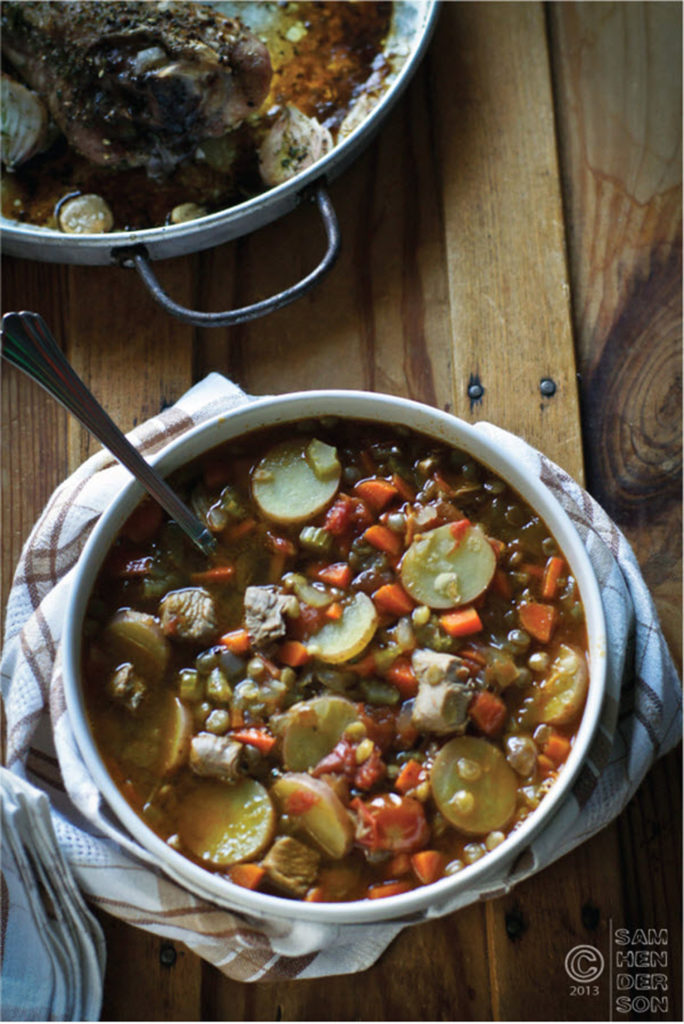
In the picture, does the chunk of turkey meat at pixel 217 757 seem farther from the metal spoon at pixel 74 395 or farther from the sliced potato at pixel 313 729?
the metal spoon at pixel 74 395

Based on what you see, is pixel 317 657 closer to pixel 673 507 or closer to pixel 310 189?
pixel 673 507

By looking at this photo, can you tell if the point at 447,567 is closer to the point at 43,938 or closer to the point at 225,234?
→ the point at 225,234

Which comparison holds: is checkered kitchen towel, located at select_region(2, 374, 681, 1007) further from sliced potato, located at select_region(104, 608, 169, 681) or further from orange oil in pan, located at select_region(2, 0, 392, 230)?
orange oil in pan, located at select_region(2, 0, 392, 230)

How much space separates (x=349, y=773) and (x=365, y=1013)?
0.64m

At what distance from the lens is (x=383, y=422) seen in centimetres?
237

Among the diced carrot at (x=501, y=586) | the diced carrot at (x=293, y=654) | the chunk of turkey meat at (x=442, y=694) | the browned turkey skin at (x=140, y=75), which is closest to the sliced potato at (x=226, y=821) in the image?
the diced carrot at (x=293, y=654)

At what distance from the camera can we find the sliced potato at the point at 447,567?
2223mm

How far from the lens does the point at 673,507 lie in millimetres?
2658

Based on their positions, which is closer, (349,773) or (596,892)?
(349,773)

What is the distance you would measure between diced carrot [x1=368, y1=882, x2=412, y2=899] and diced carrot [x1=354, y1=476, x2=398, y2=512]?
2.55 feet

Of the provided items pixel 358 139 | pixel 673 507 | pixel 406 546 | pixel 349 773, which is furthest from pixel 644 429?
pixel 349 773

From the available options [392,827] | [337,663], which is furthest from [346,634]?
[392,827]

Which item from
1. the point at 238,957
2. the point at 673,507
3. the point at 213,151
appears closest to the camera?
the point at 238,957

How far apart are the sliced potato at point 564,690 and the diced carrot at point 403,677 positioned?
0.26 metres
